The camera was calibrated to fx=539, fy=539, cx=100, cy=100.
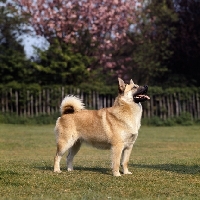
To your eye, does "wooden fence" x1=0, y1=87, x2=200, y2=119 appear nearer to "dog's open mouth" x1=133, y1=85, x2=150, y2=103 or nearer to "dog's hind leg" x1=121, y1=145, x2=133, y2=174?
"dog's hind leg" x1=121, y1=145, x2=133, y2=174

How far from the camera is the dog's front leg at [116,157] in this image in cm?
1053

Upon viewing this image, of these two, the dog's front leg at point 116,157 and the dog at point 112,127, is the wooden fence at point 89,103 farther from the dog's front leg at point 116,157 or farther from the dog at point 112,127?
the dog's front leg at point 116,157

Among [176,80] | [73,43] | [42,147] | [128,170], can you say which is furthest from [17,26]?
[128,170]

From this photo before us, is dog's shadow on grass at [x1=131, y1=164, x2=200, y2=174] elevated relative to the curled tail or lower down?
lower down

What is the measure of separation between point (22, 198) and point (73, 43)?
93.7ft

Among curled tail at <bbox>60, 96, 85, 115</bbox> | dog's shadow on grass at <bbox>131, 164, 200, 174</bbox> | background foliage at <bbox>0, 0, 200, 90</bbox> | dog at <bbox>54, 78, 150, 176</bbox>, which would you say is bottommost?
dog's shadow on grass at <bbox>131, 164, 200, 174</bbox>

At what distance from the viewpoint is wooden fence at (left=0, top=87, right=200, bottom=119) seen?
31688 millimetres

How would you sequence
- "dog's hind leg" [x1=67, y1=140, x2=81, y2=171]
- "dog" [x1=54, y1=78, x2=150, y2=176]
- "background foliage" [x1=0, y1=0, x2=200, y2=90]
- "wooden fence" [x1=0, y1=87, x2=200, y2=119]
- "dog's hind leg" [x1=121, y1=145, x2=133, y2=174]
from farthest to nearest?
1. "background foliage" [x1=0, y1=0, x2=200, y2=90]
2. "wooden fence" [x1=0, y1=87, x2=200, y2=119]
3. "dog's hind leg" [x1=67, y1=140, x2=81, y2=171]
4. "dog's hind leg" [x1=121, y1=145, x2=133, y2=174]
5. "dog" [x1=54, y1=78, x2=150, y2=176]

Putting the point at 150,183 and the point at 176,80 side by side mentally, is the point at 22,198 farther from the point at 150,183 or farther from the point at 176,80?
the point at 176,80

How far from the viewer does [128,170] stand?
11.3 meters

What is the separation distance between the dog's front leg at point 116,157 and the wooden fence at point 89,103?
21.0 metres

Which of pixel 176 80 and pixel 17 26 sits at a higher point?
pixel 17 26

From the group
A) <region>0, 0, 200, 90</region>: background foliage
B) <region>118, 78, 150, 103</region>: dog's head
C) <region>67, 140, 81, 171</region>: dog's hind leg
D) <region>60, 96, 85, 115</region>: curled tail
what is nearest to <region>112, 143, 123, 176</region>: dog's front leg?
<region>118, 78, 150, 103</region>: dog's head

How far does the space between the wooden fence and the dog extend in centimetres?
2027
